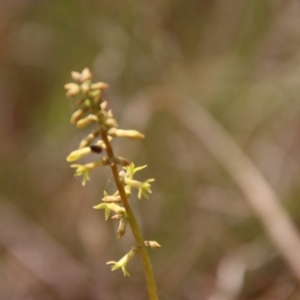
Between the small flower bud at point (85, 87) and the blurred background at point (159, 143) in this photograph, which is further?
the blurred background at point (159, 143)

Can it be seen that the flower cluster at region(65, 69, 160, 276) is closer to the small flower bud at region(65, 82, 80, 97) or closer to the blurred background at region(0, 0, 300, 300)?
the small flower bud at region(65, 82, 80, 97)

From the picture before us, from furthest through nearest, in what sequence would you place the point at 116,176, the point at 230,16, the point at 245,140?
the point at 230,16
the point at 245,140
the point at 116,176

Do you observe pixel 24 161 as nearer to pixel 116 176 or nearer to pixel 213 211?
pixel 213 211

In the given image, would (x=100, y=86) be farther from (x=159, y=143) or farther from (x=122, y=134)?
(x=159, y=143)

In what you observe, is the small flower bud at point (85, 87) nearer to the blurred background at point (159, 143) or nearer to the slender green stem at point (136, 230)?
the slender green stem at point (136, 230)

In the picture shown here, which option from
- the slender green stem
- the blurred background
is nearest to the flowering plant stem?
the slender green stem

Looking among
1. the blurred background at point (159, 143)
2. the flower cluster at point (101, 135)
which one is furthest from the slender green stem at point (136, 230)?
the blurred background at point (159, 143)

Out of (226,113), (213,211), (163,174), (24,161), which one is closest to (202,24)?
(226,113)

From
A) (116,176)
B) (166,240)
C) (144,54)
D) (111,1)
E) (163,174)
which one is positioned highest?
(111,1)

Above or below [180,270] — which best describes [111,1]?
above
